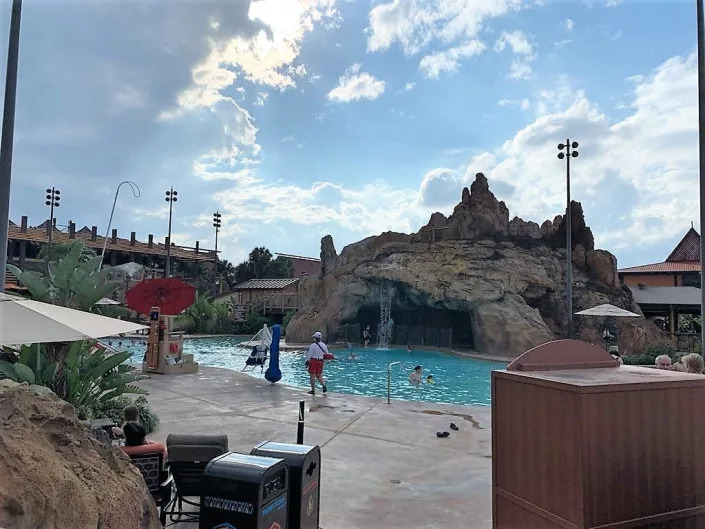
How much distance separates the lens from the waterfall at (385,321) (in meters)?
33.8

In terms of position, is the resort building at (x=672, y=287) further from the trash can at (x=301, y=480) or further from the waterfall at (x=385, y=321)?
the trash can at (x=301, y=480)

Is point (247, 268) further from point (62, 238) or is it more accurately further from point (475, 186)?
point (475, 186)

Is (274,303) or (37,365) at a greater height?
(274,303)

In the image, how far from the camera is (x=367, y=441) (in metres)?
7.63

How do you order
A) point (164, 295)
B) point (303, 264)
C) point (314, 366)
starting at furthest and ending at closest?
point (303, 264) → point (164, 295) → point (314, 366)

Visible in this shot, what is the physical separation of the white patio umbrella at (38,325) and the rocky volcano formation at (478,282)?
80.2 feet

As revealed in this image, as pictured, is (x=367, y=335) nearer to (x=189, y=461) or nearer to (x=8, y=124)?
(x=8, y=124)

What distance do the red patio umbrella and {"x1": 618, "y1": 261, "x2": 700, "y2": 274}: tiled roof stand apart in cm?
3627

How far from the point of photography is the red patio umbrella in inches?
541

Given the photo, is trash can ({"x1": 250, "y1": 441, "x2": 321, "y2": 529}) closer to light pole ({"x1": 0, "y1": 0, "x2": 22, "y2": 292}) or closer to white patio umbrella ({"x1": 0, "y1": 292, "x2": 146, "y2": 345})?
white patio umbrella ({"x1": 0, "y1": 292, "x2": 146, "y2": 345})

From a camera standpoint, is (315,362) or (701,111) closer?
Result: (701,111)

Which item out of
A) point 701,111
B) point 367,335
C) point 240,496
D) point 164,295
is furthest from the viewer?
point 367,335

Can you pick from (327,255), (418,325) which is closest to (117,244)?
(327,255)

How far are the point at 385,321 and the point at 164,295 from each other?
885 inches
